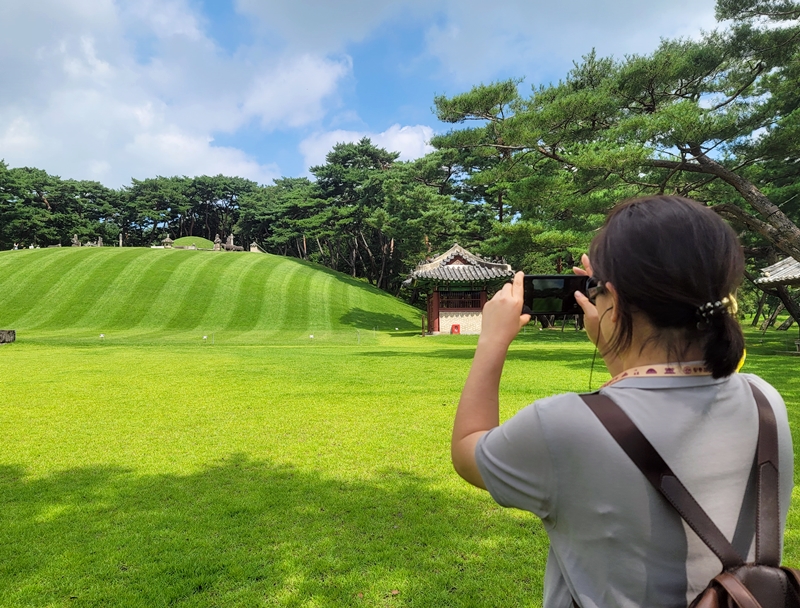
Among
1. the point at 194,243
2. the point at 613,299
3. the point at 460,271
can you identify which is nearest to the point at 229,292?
Answer: the point at 460,271

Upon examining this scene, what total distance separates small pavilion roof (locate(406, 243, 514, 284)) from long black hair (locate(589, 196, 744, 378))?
22.4 meters

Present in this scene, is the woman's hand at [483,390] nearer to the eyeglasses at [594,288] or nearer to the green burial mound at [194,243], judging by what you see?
the eyeglasses at [594,288]

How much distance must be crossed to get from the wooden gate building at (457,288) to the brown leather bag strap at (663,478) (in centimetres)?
2282

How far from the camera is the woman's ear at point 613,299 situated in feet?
3.46

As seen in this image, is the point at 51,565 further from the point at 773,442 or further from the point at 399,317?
the point at 399,317

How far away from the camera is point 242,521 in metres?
3.52

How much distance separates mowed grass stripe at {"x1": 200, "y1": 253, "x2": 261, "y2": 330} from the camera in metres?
27.3

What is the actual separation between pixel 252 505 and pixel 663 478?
3.54 meters

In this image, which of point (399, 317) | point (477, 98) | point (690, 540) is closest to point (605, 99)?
point (477, 98)

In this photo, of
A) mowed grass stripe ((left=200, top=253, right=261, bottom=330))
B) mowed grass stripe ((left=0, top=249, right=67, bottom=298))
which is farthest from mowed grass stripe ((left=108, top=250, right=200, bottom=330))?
mowed grass stripe ((left=0, top=249, right=67, bottom=298))

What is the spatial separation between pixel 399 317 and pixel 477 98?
2129 centimetres

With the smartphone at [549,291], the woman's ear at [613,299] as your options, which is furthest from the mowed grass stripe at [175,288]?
the woman's ear at [613,299]

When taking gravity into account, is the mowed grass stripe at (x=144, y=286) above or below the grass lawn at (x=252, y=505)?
above

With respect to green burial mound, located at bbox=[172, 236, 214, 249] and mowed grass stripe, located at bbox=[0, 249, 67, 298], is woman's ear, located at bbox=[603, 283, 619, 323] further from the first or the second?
green burial mound, located at bbox=[172, 236, 214, 249]
